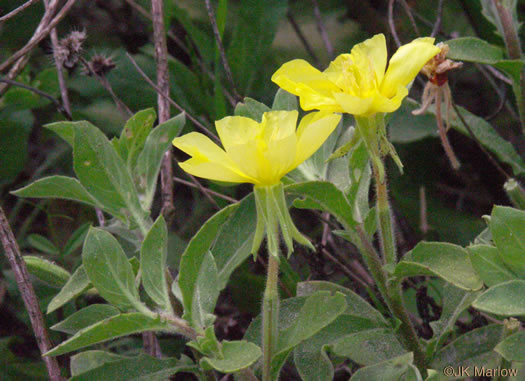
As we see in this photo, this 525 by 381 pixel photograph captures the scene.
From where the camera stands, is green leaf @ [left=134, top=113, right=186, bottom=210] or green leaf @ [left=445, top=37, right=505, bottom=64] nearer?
green leaf @ [left=134, top=113, right=186, bottom=210]

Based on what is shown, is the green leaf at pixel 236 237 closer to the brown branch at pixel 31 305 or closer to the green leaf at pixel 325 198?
the green leaf at pixel 325 198

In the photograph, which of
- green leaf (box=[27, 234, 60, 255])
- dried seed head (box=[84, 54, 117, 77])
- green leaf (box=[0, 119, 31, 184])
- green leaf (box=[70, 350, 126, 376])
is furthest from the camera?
green leaf (box=[0, 119, 31, 184])

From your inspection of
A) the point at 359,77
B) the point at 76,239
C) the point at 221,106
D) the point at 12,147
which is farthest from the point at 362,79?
the point at 12,147

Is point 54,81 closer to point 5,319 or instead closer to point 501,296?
point 5,319

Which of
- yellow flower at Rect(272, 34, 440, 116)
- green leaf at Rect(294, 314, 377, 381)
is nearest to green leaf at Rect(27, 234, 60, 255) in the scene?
green leaf at Rect(294, 314, 377, 381)

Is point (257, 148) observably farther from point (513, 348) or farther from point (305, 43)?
point (305, 43)

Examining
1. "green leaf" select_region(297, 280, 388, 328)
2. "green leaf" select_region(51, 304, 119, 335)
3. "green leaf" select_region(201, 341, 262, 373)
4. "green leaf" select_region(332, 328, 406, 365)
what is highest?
"green leaf" select_region(51, 304, 119, 335)

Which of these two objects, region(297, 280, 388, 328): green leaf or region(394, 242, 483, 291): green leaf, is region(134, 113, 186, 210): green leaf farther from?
region(394, 242, 483, 291): green leaf
